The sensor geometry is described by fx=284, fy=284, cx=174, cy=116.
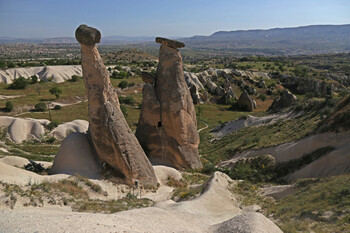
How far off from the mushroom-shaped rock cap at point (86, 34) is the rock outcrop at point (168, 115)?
5527 millimetres

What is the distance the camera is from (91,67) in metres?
14.1

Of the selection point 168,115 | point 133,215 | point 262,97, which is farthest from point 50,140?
point 262,97

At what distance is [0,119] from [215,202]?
26.9m

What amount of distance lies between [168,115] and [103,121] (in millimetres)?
5580

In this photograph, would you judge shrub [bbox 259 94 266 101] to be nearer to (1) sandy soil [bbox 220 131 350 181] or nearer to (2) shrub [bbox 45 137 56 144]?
(1) sandy soil [bbox 220 131 350 181]

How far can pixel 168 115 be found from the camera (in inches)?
733

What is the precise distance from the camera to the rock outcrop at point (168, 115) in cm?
1853

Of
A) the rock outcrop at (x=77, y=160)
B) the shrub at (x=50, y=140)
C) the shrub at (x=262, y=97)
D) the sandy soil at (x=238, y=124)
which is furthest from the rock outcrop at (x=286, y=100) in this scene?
the rock outcrop at (x=77, y=160)

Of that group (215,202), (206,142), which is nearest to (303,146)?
(215,202)

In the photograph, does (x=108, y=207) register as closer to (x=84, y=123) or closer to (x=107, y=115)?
(x=107, y=115)

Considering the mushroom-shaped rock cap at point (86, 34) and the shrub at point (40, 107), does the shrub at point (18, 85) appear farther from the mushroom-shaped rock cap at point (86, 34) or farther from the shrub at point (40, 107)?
the mushroom-shaped rock cap at point (86, 34)

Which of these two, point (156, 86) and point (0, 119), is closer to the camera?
point (156, 86)

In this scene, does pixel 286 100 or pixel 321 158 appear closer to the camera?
pixel 321 158

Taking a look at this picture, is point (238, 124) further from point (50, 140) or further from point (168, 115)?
point (50, 140)
